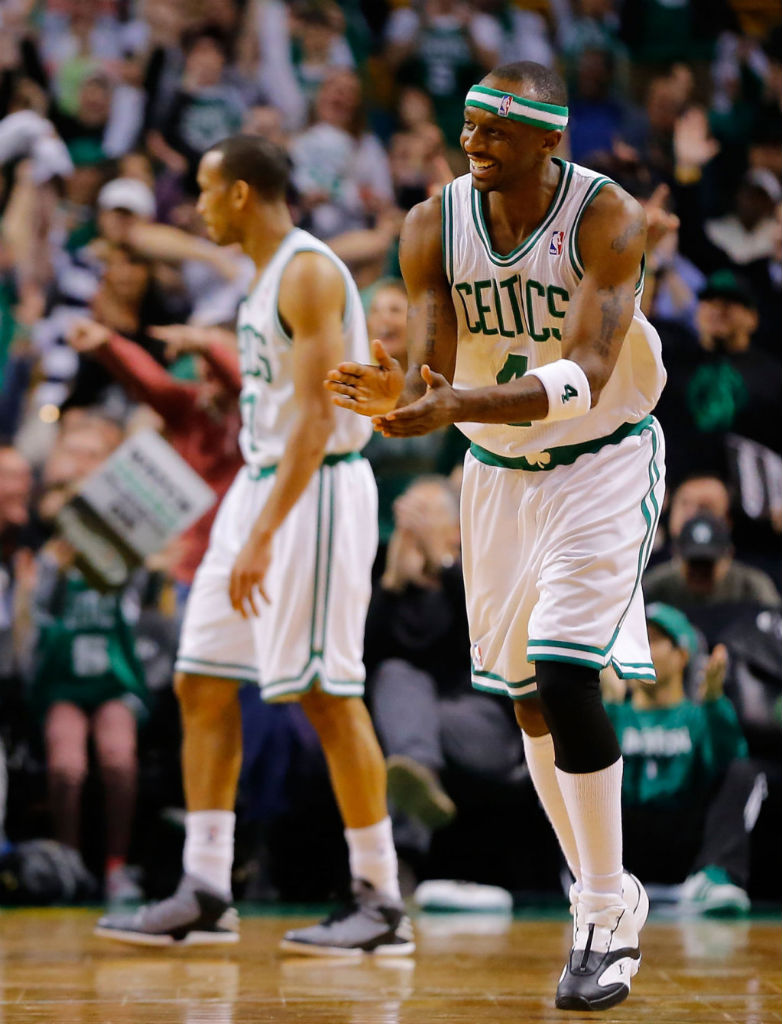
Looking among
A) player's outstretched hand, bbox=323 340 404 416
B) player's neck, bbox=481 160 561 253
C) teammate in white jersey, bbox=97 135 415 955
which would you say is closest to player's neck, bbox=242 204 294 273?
teammate in white jersey, bbox=97 135 415 955

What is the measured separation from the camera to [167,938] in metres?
4.61

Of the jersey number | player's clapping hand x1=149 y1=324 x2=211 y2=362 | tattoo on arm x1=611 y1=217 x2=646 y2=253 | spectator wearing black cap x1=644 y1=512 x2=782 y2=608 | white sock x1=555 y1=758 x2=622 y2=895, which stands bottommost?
white sock x1=555 y1=758 x2=622 y2=895

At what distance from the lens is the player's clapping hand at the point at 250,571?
4.51 meters

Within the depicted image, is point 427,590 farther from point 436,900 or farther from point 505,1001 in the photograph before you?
point 505,1001

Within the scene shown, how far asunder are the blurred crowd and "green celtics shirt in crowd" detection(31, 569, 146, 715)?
1 cm

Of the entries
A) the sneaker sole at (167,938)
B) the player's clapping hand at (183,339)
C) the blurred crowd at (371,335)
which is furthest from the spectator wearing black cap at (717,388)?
the sneaker sole at (167,938)

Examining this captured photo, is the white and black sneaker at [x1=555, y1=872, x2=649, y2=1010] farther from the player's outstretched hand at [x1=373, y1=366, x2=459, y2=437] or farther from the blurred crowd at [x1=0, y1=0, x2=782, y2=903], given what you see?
the blurred crowd at [x1=0, y1=0, x2=782, y2=903]

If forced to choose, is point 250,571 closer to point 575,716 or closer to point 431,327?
point 431,327

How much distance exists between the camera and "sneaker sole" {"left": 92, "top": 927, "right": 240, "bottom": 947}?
4.59 meters

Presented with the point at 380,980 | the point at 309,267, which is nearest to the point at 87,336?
the point at 309,267

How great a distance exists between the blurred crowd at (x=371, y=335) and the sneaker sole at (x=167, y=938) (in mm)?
1463

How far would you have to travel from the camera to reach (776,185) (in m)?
8.67

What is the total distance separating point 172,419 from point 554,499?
12.8ft

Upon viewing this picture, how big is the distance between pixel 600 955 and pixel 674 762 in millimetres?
2940
